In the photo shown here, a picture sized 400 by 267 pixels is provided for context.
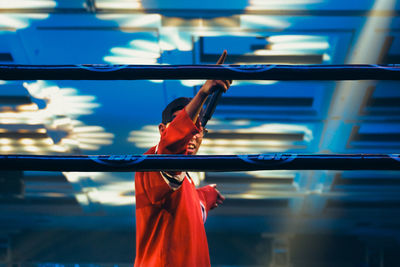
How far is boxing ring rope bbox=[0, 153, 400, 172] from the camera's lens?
0.88 metres

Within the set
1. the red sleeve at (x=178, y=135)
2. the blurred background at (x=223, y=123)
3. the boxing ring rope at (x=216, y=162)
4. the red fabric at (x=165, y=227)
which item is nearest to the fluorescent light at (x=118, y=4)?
the blurred background at (x=223, y=123)

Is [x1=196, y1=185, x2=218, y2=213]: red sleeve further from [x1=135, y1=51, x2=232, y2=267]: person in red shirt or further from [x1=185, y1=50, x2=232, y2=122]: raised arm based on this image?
[x1=185, y1=50, x2=232, y2=122]: raised arm

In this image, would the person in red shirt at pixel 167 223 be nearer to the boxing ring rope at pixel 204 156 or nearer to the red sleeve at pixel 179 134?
the red sleeve at pixel 179 134

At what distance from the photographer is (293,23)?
2.72 meters

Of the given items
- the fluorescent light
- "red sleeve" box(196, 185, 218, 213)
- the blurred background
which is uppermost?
the fluorescent light

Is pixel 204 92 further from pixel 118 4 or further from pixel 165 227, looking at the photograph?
pixel 118 4

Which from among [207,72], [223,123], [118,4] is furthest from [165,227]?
[223,123]

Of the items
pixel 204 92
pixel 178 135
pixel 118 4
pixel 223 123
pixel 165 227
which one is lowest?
pixel 165 227

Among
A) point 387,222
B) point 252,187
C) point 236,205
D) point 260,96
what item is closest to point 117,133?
point 260,96

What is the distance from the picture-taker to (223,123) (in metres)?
3.74

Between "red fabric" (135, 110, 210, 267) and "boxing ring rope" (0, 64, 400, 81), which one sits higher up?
"boxing ring rope" (0, 64, 400, 81)

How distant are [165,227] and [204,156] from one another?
71cm

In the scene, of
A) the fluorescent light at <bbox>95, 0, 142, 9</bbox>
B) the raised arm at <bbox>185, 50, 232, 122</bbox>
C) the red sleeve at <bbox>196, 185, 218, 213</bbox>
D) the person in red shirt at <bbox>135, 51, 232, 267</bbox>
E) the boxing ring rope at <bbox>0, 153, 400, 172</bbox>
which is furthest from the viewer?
the fluorescent light at <bbox>95, 0, 142, 9</bbox>

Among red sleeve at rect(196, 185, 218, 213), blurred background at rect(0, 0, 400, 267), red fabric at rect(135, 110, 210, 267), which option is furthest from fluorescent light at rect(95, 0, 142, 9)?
red fabric at rect(135, 110, 210, 267)
